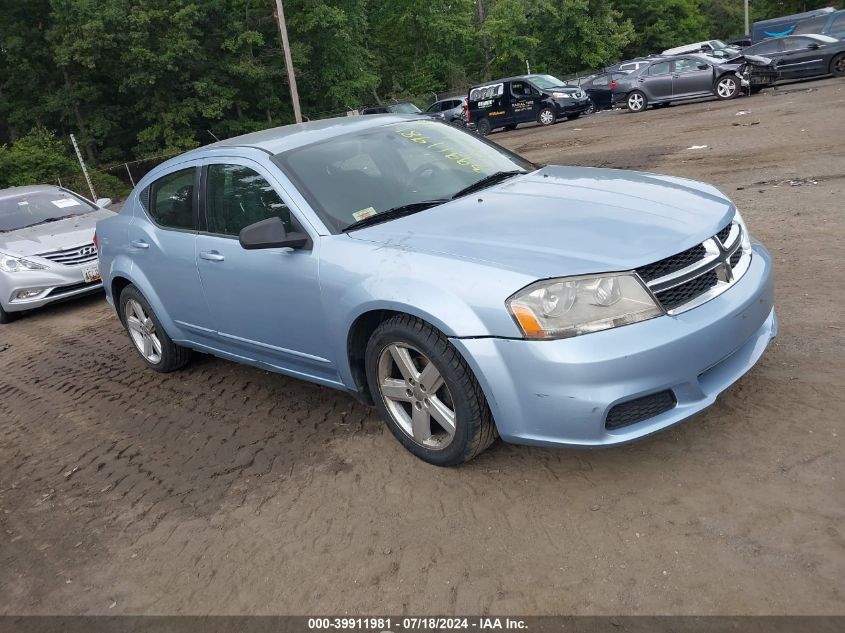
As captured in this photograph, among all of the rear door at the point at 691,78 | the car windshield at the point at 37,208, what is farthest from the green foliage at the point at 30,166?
the rear door at the point at 691,78

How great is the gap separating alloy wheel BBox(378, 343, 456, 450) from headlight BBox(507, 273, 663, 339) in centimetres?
55

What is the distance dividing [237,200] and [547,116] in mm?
21478

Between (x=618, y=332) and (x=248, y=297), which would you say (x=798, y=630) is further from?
(x=248, y=297)

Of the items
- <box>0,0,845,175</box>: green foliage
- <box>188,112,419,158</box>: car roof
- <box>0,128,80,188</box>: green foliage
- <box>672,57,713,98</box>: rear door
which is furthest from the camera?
<box>0,0,845,175</box>: green foliage

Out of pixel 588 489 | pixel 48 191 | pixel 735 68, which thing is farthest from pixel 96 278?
pixel 735 68

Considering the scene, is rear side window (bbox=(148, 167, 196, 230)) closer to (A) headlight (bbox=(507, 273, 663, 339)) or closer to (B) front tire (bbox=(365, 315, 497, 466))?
(B) front tire (bbox=(365, 315, 497, 466))

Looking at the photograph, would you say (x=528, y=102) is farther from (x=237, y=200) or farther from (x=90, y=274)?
(x=237, y=200)

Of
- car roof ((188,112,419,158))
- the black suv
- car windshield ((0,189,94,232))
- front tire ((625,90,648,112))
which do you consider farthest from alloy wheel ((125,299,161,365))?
the black suv

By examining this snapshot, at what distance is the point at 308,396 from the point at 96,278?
5131 millimetres

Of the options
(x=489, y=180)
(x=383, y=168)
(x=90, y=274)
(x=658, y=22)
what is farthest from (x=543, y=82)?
(x=658, y=22)

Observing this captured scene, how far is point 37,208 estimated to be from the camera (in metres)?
9.59

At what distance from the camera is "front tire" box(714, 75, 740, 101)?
65.3ft

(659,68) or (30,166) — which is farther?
(30,166)

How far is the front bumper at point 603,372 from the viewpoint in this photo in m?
2.80
